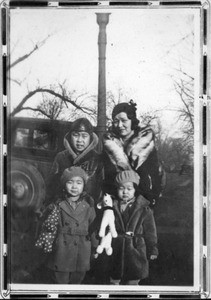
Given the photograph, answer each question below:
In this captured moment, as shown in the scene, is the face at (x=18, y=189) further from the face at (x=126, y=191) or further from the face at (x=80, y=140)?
the face at (x=126, y=191)

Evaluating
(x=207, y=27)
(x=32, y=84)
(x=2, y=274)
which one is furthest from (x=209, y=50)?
(x=2, y=274)

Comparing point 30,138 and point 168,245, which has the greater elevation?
point 30,138

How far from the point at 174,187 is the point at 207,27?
0.60 metres

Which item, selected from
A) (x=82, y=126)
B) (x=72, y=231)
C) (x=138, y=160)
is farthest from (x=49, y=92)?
(x=72, y=231)

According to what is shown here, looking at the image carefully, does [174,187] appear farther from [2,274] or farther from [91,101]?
[2,274]

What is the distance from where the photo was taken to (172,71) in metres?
1.50

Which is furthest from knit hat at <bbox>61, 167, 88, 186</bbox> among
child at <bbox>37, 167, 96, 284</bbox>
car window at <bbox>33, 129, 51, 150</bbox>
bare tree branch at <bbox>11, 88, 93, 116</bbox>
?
bare tree branch at <bbox>11, 88, 93, 116</bbox>

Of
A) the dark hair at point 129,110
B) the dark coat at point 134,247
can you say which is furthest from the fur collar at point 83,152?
the dark coat at point 134,247

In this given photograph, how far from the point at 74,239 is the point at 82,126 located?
41 cm

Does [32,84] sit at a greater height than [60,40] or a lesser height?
lesser

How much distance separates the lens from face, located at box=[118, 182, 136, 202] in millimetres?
1488

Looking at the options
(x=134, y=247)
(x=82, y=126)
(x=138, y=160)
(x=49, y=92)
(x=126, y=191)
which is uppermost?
(x=49, y=92)

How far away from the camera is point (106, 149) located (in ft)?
4.91

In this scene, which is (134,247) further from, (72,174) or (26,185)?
(26,185)
